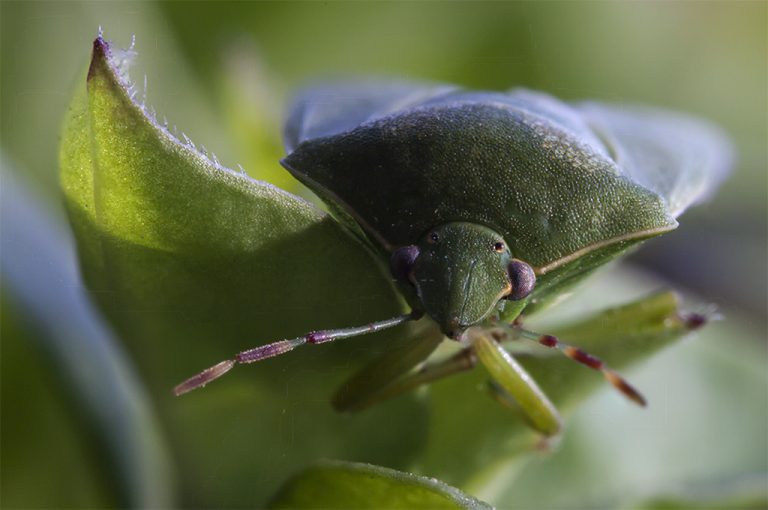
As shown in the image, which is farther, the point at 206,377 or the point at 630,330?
the point at 630,330

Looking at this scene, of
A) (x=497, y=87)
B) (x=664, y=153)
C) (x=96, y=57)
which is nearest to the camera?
(x=96, y=57)

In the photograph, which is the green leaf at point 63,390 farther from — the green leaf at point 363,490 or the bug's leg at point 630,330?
the bug's leg at point 630,330

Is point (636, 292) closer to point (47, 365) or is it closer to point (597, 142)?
point (597, 142)

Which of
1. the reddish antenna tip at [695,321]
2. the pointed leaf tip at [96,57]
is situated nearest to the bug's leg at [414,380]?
the reddish antenna tip at [695,321]

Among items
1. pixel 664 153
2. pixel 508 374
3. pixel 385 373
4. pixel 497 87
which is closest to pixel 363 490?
pixel 385 373

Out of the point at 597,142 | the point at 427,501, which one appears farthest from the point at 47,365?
the point at 597,142

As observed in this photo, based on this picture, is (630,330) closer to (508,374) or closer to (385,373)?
(508,374)
